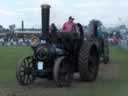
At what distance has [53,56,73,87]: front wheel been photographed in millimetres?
12102

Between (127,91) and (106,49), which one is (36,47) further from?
(106,49)

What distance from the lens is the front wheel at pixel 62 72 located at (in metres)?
12.1

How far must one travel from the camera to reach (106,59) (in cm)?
2264

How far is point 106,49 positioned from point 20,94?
1315cm

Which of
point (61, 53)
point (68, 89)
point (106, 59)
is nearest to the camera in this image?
point (68, 89)

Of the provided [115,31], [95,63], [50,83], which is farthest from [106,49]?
[115,31]

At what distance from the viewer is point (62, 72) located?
12422 millimetres

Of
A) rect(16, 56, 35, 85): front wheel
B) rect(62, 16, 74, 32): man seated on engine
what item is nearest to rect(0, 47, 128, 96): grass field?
rect(16, 56, 35, 85): front wheel

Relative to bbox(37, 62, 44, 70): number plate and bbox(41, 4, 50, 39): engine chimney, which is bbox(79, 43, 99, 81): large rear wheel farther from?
bbox(41, 4, 50, 39): engine chimney

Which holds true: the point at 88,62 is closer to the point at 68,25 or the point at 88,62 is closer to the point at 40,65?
the point at 68,25

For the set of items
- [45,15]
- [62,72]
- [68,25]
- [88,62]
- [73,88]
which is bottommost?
[73,88]

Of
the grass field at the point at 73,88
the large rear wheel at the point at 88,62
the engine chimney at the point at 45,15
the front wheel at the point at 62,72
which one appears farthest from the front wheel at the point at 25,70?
the large rear wheel at the point at 88,62

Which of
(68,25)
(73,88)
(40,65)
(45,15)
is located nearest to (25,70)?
(40,65)

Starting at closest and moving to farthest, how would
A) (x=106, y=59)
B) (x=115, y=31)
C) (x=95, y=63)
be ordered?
1. (x=95, y=63)
2. (x=106, y=59)
3. (x=115, y=31)
